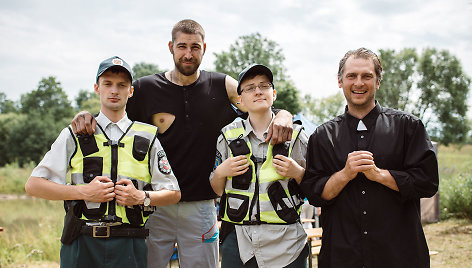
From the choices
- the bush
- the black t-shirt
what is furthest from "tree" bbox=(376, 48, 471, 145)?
the black t-shirt

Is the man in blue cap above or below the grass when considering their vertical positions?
above

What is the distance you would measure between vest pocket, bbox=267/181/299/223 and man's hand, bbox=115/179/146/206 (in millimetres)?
870

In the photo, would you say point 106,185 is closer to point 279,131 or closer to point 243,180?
point 243,180

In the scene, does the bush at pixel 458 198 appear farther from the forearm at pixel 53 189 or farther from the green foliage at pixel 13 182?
the green foliage at pixel 13 182

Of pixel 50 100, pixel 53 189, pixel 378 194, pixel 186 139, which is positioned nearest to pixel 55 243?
pixel 186 139

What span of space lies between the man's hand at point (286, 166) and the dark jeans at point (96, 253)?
1.14 metres

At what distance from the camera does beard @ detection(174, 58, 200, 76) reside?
3449mm

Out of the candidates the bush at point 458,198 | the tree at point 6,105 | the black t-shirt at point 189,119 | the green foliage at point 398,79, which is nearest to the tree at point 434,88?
the green foliage at point 398,79

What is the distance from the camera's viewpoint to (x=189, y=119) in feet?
11.4

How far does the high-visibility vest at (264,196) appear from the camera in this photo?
8.75 feet

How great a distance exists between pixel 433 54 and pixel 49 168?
36683 mm

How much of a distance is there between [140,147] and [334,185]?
133cm

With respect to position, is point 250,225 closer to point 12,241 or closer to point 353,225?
point 353,225

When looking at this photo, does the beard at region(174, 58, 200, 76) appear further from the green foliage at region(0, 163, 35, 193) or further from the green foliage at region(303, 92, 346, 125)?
the green foliage at region(303, 92, 346, 125)
